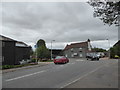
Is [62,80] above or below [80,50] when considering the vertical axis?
below

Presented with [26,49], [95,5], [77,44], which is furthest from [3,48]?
[77,44]

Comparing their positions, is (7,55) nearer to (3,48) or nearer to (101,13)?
(3,48)

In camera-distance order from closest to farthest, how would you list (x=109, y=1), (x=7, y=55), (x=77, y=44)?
(x=109, y=1)
(x=7, y=55)
(x=77, y=44)

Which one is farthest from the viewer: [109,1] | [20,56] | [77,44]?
[77,44]

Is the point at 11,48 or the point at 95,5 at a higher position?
the point at 95,5

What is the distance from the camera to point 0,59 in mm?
27172

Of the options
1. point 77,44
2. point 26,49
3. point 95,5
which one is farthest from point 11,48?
point 77,44

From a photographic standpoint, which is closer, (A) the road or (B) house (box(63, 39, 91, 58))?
(A) the road

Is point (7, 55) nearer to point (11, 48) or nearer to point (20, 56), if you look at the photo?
point (11, 48)

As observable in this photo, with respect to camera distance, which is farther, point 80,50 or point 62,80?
point 80,50

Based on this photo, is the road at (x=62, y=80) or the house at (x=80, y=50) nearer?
the road at (x=62, y=80)

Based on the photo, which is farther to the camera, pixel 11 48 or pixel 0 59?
pixel 11 48

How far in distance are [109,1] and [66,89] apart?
18.8 ft

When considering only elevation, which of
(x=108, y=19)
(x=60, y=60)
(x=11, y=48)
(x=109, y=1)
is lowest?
(x=60, y=60)
